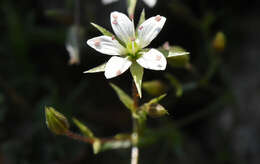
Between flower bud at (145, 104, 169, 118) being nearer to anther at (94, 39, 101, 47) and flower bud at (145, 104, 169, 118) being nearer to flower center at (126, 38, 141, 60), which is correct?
flower center at (126, 38, 141, 60)

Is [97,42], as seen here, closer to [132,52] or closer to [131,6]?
[132,52]

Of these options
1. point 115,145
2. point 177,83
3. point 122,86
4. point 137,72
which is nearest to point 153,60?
point 137,72

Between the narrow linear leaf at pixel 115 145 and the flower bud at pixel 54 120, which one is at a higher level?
the flower bud at pixel 54 120

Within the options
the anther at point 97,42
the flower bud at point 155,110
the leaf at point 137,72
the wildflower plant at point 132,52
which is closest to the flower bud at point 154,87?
the wildflower plant at point 132,52

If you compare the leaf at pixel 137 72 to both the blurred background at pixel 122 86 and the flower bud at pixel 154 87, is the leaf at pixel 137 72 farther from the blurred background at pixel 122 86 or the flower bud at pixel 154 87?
the blurred background at pixel 122 86

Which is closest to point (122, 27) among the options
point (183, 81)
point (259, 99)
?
point (183, 81)

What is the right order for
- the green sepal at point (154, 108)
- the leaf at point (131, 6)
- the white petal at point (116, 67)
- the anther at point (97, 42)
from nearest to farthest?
the white petal at point (116, 67) < the anther at point (97, 42) < the green sepal at point (154, 108) < the leaf at point (131, 6)

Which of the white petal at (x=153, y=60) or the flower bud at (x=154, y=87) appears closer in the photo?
the white petal at (x=153, y=60)
